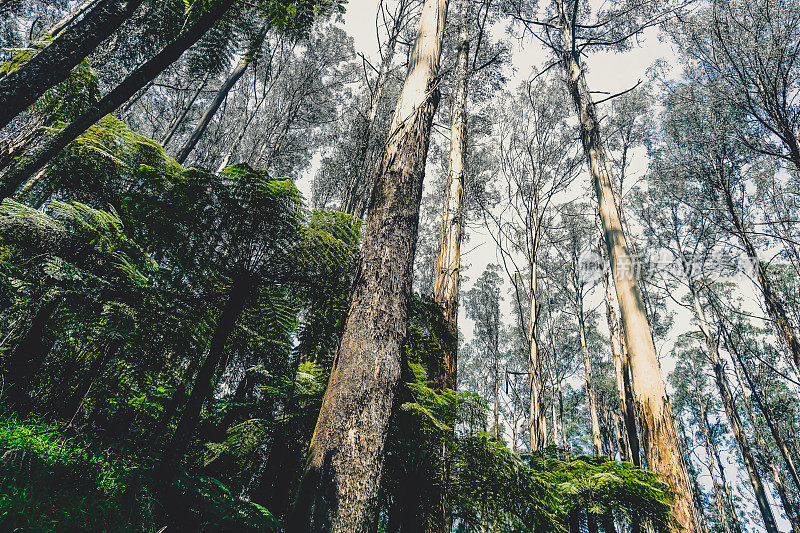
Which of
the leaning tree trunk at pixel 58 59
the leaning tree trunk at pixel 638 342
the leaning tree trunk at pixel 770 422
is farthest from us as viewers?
the leaning tree trunk at pixel 770 422

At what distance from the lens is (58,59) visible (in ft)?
6.28

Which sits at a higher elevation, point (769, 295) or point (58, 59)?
point (769, 295)

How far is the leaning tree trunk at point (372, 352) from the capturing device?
1.26 meters

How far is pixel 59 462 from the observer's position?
1346 mm

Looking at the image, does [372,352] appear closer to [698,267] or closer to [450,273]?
[450,273]

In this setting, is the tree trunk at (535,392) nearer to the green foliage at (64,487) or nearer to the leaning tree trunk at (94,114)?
the green foliage at (64,487)

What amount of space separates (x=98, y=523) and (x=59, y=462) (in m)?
0.37

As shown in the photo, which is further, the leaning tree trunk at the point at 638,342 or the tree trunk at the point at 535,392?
the tree trunk at the point at 535,392

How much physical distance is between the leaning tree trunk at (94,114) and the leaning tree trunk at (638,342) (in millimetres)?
5329

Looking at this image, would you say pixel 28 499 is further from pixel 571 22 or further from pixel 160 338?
pixel 571 22

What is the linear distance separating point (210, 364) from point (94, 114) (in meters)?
1.67

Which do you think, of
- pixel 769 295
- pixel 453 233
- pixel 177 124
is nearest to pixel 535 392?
pixel 453 233

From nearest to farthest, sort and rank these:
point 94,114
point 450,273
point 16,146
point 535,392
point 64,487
→ point 64,487 → point 94,114 → point 450,273 → point 16,146 → point 535,392

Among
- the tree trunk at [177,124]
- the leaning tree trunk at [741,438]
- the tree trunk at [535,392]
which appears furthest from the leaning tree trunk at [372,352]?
the leaning tree trunk at [741,438]
